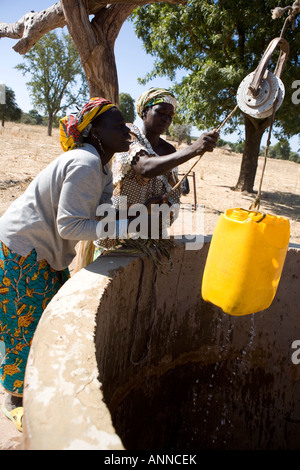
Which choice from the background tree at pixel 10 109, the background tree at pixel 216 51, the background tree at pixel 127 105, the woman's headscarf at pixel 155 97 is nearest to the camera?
the woman's headscarf at pixel 155 97

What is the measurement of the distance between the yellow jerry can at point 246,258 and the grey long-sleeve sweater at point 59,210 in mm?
646

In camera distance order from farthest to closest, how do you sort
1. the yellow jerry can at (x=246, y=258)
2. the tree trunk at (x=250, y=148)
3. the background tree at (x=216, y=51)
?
the tree trunk at (x=250, y=148), the background tree at (x=216, y=51), the yellow jerry can at (x=246, y=258)

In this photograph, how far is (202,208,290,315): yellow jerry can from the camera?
174cm

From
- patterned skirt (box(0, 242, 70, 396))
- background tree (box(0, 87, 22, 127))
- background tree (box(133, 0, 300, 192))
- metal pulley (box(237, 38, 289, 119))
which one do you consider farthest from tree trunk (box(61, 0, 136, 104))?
background tree (box(0, 87, 22, 127))

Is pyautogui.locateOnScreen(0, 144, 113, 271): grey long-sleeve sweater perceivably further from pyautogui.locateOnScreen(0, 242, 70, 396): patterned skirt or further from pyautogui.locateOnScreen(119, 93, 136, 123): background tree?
pyautogui.locateOnScreen(119, 93, 136, 123): background tree

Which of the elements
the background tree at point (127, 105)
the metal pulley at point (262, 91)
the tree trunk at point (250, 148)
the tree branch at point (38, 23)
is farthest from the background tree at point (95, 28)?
the background tree at point (127, 105)

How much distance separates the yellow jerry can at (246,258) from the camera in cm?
174

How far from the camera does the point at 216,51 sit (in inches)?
380

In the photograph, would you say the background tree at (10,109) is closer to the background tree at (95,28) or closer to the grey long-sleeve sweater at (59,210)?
the background tree at (95,28)

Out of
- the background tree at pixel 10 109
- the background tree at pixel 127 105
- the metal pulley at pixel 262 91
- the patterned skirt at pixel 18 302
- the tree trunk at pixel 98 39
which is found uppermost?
the background tree at pixel 127 105

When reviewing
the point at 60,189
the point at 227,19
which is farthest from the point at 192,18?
the point at 60,189

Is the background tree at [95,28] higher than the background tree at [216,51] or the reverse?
the reverse
